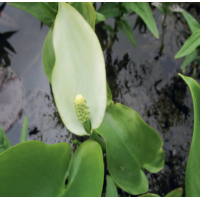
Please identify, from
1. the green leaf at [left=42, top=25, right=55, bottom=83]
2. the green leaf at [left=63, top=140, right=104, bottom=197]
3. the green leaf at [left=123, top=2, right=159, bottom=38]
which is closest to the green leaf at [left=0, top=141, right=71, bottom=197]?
the green leaf at [left=63, top=140, right=104, bottom=197]

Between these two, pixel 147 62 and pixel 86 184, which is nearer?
pixel 86 184

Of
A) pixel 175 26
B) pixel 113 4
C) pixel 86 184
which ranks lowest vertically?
pixel 86 184

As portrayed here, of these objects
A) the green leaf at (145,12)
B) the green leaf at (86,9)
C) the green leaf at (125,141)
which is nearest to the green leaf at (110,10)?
the green leaf at (145,12)

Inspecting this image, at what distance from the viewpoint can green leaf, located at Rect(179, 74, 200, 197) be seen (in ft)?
1.22

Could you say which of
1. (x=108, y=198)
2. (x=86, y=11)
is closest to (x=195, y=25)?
(x=86, y=11)

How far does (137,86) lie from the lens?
2.42 feet

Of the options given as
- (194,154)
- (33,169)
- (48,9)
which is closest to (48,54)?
(48,9)

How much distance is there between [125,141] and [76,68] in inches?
7.7

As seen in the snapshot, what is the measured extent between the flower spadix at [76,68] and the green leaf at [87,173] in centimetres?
5

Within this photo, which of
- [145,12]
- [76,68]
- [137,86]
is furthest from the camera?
[137,86]

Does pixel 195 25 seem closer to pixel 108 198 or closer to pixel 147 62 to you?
pixel 147 62

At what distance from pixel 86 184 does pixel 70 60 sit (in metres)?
0.22

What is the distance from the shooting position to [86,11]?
0.42 m

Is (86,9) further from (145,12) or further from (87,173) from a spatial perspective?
(87,173)
